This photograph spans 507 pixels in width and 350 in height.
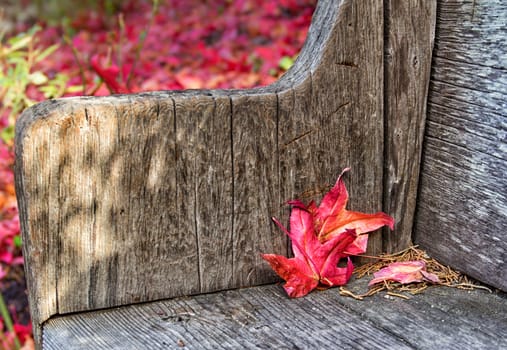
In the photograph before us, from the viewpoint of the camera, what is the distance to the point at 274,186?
162 centimetres

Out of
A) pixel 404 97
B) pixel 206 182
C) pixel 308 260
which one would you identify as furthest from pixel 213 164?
pixel 404 97

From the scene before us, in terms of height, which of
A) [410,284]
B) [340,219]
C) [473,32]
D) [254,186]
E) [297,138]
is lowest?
[410,284]

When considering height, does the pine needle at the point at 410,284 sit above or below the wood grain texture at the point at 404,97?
below

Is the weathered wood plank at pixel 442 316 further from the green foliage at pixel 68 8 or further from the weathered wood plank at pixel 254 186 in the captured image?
the green foliage at pixel 68 8

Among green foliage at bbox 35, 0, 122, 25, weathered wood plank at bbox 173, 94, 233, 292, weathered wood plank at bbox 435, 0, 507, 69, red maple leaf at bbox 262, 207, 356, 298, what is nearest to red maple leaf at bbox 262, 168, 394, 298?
red maple leaf at bbox 262, 207, 356, 298

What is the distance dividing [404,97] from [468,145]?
199 mm

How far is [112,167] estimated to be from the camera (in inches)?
57.3

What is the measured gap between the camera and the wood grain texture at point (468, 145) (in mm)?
1538

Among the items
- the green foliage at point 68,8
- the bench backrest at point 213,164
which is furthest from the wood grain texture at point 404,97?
the green foliage at point 68,8

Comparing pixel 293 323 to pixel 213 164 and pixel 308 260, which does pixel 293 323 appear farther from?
pixel 213 164

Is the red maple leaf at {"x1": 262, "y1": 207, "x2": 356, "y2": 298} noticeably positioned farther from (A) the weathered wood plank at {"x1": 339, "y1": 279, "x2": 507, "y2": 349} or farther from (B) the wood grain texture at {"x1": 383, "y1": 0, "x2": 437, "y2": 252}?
(B) the wood grain texture at {"x1": 383, "y1": 0, "x2": 437, "y2": 252}

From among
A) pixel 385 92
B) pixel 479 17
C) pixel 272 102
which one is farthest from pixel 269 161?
pixel 479 17

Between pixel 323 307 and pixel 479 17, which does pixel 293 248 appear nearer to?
pixel 323 307

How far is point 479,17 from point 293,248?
2.24ft
